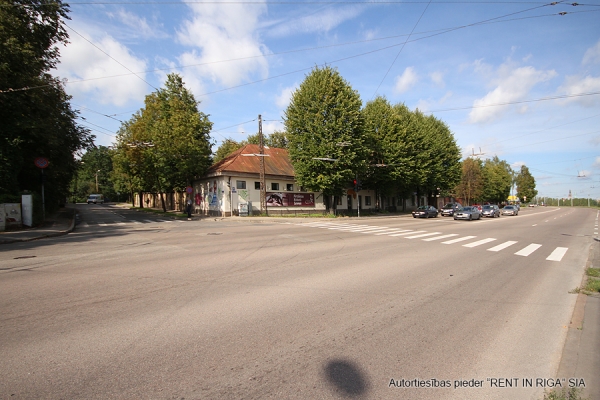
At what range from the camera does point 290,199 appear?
38625mm

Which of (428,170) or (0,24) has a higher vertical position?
(0,24)

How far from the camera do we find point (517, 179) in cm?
12088

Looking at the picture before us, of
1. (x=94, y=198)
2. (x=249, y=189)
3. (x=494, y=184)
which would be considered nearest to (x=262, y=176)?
(x=249, y=189)

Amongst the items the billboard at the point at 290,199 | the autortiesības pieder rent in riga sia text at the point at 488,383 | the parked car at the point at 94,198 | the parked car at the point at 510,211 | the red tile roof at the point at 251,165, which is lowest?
the parked car at the point at 510,211

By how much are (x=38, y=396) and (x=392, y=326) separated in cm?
407

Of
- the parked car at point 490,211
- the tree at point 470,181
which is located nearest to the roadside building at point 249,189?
the parked car at point 490,211

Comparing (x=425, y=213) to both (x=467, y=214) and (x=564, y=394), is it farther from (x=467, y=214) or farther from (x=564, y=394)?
(x=564, y=394)

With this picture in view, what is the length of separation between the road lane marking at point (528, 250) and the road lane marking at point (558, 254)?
0.62 metres

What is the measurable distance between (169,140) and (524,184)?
129798 mm

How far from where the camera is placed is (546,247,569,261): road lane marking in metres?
10.6

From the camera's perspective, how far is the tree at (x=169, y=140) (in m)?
33.5

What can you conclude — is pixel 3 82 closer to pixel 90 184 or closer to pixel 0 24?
pixel 0 24

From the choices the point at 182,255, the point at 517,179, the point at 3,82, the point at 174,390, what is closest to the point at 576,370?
the point at 174,390

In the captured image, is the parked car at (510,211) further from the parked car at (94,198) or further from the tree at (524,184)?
the tree at (524,184)
